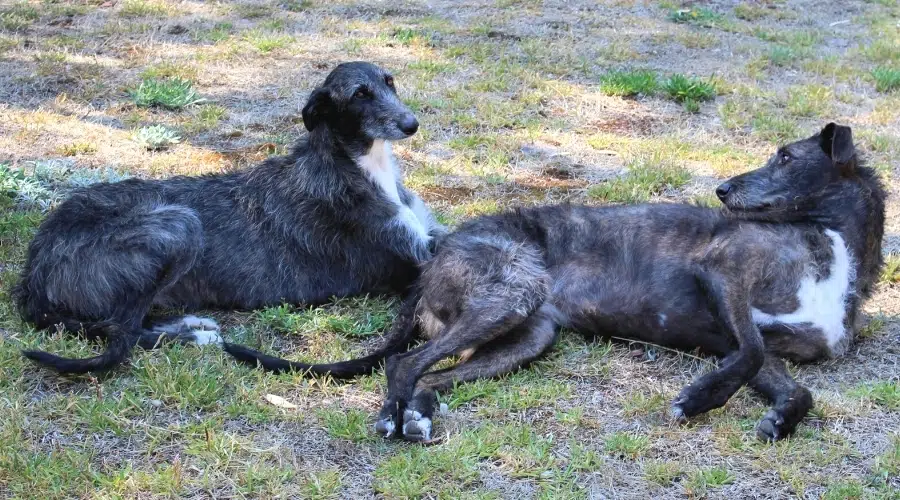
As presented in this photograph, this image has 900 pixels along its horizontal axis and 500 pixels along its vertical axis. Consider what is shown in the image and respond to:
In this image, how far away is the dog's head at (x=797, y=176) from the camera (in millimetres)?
4973

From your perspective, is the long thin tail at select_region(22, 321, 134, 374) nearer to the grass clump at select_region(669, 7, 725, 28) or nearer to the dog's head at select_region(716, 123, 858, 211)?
the dog's head at select_region(716, 123, 858, 211)

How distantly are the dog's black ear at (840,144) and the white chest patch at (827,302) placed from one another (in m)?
0.42

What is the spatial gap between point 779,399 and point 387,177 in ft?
8.38

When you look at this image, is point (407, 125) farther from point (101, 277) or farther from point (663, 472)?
point (663, 472)

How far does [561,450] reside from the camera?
4.13 metres

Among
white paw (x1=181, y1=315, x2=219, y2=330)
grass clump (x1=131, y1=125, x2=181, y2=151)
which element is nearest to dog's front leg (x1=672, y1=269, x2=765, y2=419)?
white paw (x1=181, y1=315, x2=219, y2=330)

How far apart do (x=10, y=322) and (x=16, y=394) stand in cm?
85

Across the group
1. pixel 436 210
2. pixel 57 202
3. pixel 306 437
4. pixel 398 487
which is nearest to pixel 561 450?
pixel 398 487

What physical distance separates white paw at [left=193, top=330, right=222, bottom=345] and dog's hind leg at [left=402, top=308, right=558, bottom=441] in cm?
113

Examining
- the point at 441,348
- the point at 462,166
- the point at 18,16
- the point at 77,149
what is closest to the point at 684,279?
the point at 441,348

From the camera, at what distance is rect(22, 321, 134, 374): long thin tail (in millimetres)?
4430

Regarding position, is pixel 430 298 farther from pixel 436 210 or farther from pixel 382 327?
pixel 436 210

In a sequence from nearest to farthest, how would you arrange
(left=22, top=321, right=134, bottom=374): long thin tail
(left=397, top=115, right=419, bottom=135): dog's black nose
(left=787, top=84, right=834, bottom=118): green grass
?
(left=22, top=321, right=134, bottom=374): long thin tail → (left=397, top=115, right=419, bottom=135): dog's black nose → (left=787, top=84, right=834, bottom=118): green grass

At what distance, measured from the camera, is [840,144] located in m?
4.91
